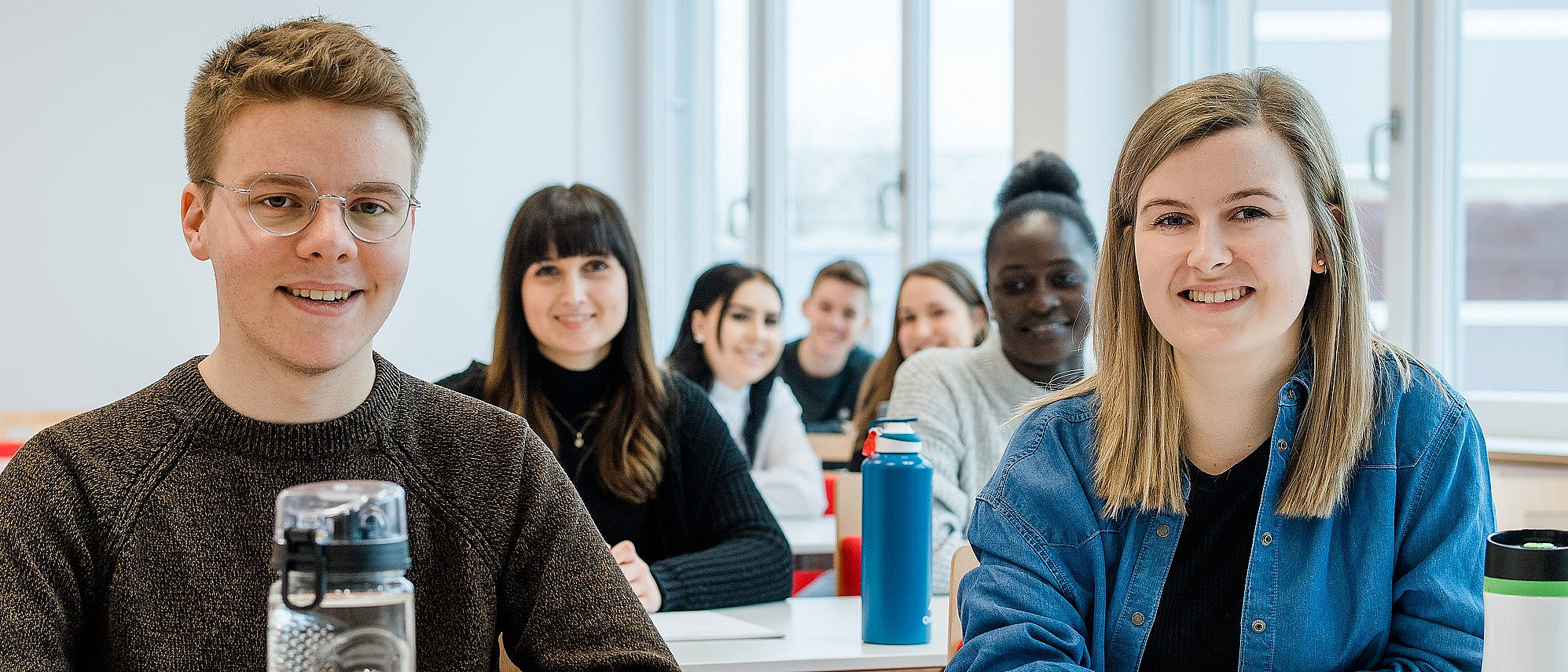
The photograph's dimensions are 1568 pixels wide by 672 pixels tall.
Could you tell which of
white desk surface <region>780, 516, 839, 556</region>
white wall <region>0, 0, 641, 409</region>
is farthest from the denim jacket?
white wall <region>0, 0, 641, 409</region>

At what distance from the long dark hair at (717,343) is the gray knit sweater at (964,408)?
3.66ft

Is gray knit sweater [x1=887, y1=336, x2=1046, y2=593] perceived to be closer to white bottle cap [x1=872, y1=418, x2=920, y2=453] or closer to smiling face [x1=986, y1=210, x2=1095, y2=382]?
smiling face [x1=986, y1=210, x2=1095, y2=382]

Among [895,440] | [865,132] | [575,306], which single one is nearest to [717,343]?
[575,306]

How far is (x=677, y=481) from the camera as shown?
244cm

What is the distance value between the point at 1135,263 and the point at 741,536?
1.00 meters

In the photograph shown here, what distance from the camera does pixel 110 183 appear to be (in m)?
4.33

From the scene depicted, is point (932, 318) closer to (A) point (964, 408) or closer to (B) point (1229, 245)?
(A) point (964, 408)

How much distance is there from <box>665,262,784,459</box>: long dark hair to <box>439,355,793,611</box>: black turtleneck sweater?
137 centimetres

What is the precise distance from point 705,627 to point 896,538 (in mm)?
329

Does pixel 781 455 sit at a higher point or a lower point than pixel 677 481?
lower

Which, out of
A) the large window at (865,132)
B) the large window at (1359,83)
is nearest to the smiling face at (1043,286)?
the large window at (1359,83)

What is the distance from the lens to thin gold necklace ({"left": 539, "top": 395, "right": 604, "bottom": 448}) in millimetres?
2451

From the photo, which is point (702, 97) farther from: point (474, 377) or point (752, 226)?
point (474, 377)

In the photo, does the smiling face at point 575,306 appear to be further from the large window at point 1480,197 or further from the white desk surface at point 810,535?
the large window at point 1480,197
